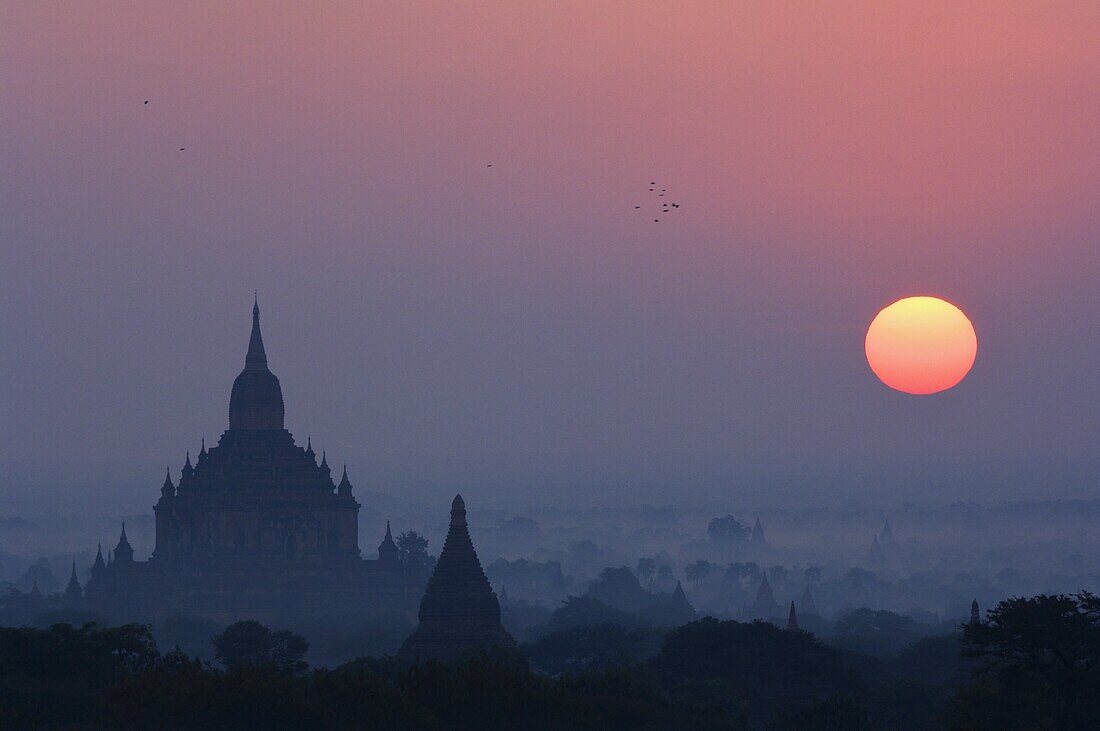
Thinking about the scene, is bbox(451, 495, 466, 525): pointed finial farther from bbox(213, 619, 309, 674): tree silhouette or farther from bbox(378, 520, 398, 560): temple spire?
bbox(378, 520, 398, 560): temple spire

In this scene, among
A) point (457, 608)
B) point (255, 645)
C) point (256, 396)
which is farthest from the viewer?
point (256, 396)

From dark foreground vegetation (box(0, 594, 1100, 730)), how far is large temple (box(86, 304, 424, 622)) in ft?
267

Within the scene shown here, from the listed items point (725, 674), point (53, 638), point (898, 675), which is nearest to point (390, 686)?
point (53, 638)

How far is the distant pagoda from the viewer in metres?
128

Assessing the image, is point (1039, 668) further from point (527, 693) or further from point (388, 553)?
point (388, 553)

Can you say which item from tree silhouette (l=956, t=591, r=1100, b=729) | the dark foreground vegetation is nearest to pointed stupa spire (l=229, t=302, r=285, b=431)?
the dark foreground vegetation

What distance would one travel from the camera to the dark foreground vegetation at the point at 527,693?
230ft

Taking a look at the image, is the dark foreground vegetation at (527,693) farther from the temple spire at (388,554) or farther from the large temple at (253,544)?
the temple spire at (388,554)

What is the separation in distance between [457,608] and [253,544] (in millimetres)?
58575

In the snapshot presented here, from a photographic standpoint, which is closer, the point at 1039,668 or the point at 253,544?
the point at 1039,668

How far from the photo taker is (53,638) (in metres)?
87.1

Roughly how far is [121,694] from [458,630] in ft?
191

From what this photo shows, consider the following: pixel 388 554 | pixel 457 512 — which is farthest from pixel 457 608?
pixel 388 554

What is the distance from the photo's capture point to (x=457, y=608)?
130 m
